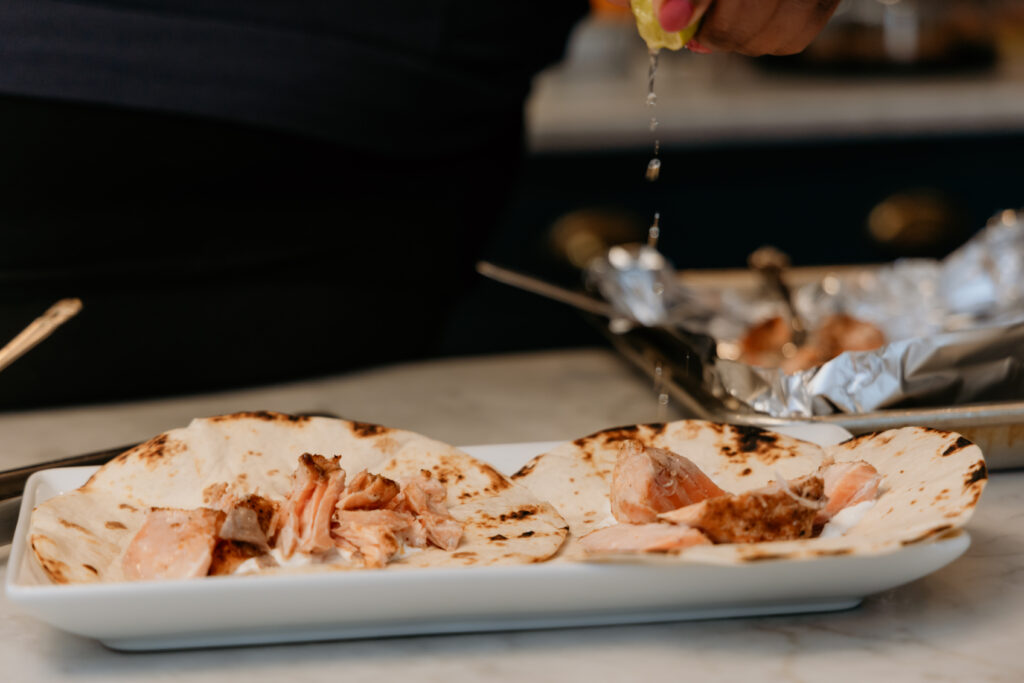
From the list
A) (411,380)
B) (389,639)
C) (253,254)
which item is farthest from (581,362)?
(389,639)

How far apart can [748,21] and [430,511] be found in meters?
0.50

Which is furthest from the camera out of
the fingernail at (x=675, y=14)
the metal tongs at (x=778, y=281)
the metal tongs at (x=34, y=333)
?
the metal tongs at (x=778, y=281)

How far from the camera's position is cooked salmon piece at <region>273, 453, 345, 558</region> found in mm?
792

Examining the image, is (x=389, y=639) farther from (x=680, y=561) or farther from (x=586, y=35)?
(x=586, y=35)

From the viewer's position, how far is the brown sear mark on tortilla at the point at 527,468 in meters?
0.97

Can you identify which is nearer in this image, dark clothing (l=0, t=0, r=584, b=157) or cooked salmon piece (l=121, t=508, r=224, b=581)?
cooked salmon piece (l=121, t=508, r=224, b=581)

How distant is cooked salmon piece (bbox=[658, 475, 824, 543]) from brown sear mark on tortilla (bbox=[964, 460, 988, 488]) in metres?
0.10

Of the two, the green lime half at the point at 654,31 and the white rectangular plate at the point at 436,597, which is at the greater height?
the green lime half at the point at 654,31

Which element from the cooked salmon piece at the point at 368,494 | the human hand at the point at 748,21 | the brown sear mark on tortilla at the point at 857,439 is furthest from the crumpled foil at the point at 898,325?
the cooked salmon piece at the point at 368,494

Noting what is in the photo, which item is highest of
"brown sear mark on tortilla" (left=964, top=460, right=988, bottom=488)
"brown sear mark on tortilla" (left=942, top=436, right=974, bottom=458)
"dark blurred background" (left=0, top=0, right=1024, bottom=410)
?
"dark blurred background" (left=0, top=0, right=1024, bottom=410)

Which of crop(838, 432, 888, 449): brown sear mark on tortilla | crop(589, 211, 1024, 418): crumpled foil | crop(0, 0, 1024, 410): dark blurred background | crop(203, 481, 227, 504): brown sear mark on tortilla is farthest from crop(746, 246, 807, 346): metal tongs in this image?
crop(203, 481, 227, 504): brown sear mark on tortilla

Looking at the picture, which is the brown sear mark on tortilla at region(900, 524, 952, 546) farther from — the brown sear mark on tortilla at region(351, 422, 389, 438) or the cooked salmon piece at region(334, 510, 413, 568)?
the brown sear mark on tortilla at region(351, 422, 389, 438)

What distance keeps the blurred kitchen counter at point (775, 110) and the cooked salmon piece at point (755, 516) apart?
177cm

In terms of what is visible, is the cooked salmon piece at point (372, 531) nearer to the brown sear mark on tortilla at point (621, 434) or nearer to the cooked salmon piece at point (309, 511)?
the cooked salmon piece at point (309, 511)
